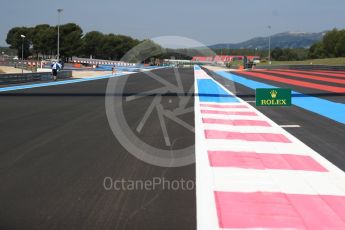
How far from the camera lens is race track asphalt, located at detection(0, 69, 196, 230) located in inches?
165

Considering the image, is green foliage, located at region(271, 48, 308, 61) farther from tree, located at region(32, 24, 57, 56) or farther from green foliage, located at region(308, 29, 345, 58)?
tree, located at region(32, 24, 57, 56)

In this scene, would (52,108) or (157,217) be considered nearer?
(157,217)

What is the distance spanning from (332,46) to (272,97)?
445ft

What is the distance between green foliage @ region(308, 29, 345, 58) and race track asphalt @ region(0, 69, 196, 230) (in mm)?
134745

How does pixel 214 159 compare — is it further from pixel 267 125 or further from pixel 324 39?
pixel 324 39

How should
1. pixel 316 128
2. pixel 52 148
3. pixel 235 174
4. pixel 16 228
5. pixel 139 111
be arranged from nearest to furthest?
1. pixel 16 228
2. pixel 235 174
3. pixel 52 148
4. pixel 316 128
5. pixel 139 111

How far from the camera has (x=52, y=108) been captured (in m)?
14.0

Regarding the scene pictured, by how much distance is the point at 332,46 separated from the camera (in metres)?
141

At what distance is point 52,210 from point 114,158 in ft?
8.10

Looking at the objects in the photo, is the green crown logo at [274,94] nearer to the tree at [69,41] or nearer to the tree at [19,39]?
the tree at [69,41]

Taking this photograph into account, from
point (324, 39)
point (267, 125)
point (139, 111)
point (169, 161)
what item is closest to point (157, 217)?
point (169, 161)

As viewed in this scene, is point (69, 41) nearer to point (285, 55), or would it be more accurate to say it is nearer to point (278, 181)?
point (285, 55)

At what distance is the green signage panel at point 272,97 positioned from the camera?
1529 centimetres

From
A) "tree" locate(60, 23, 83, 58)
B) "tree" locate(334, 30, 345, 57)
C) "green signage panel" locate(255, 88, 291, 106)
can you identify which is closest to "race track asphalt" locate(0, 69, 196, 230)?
"green signage panel" locate(255, 88, 291, 106)
